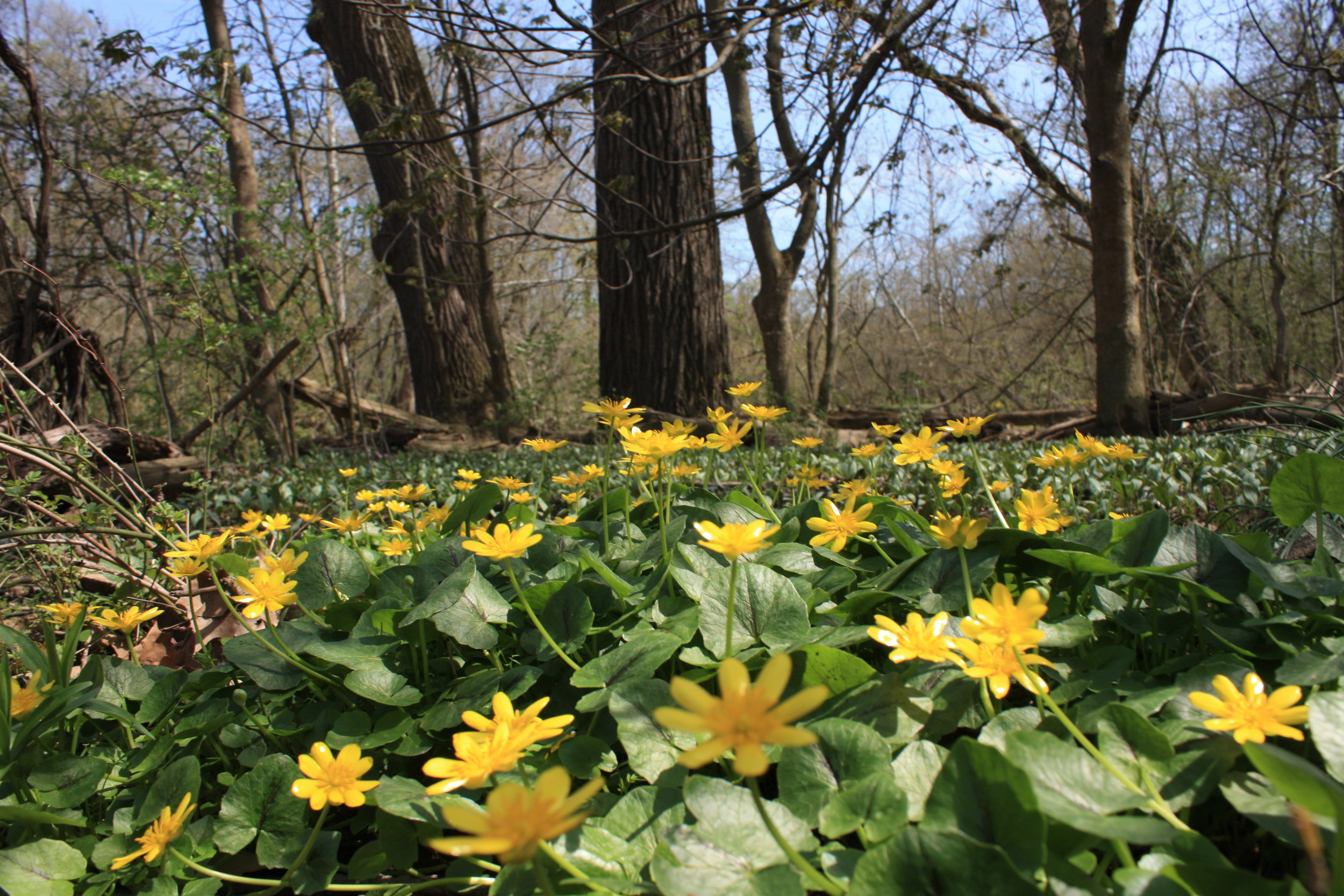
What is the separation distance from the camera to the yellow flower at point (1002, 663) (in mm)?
667

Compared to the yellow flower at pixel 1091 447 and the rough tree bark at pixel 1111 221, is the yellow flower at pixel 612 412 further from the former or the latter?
the rough tree bark at pixel 1111 221

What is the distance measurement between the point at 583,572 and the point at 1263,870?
90cm

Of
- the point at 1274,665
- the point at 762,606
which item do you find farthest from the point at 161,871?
the point at 1274,665

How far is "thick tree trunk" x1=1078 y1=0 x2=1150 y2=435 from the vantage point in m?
4.96

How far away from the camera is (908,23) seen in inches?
116

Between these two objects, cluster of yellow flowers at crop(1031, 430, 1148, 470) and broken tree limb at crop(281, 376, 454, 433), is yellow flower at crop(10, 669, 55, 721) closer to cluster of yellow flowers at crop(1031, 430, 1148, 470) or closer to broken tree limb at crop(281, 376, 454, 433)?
cluster of yellow flowers at crop(1031, 430, 1148, 470)

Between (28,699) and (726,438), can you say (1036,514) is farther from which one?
(28,699)

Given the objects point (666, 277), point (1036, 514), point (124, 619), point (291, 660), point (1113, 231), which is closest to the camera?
point (291, 660)

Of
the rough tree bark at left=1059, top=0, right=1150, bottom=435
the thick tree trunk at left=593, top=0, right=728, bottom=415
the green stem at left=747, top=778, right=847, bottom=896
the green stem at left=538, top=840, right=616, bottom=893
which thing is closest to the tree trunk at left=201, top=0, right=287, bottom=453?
the thick tree trunk at left=593, top=0, right=728, bottom=415

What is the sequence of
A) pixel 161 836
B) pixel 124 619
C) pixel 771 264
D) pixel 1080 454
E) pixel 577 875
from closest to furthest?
pixel 577 875 → pixel 161 836 → pixel 124 619 → pixel 1080 454 → pixel 771 264

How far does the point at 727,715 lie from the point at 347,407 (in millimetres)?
6970

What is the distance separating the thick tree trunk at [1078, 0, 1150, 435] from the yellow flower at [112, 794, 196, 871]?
18.1 feet

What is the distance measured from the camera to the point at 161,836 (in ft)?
2.62

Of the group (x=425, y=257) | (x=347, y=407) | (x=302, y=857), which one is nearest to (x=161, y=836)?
(x=302, y=857)
